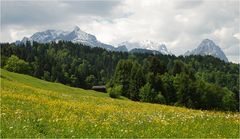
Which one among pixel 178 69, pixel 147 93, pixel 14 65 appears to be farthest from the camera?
pixel 14 65

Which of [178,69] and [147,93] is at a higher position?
[178,69]

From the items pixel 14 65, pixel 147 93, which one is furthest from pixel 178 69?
pixel 14 65

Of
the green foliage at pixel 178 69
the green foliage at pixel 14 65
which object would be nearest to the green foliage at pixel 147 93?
the green foliage at pixel 178 69

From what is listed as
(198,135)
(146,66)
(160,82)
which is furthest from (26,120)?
(146,66)

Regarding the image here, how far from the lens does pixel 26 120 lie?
16156 millimetres

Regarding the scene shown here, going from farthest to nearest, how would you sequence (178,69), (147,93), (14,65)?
(14,65) < (178,69) < (147,93)

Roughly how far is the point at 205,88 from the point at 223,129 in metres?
99.1

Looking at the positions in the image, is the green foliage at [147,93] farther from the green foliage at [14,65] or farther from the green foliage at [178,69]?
the green foliage at [14,65]

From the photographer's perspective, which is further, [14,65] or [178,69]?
[14,65]

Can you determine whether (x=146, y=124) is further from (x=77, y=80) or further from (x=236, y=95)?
(x=77, y=80)

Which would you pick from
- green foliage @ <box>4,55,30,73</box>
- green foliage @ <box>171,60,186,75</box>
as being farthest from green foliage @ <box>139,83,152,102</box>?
green foliage @ <box>4,55,30,73</box>

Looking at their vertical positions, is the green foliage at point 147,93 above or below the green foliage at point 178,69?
below

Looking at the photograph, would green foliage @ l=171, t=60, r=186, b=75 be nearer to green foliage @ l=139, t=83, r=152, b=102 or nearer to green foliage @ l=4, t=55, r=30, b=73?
green foliage @ l=139, t=83, r=152, b=102

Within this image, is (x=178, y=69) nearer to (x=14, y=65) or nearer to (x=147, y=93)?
(x=147, y=93)
